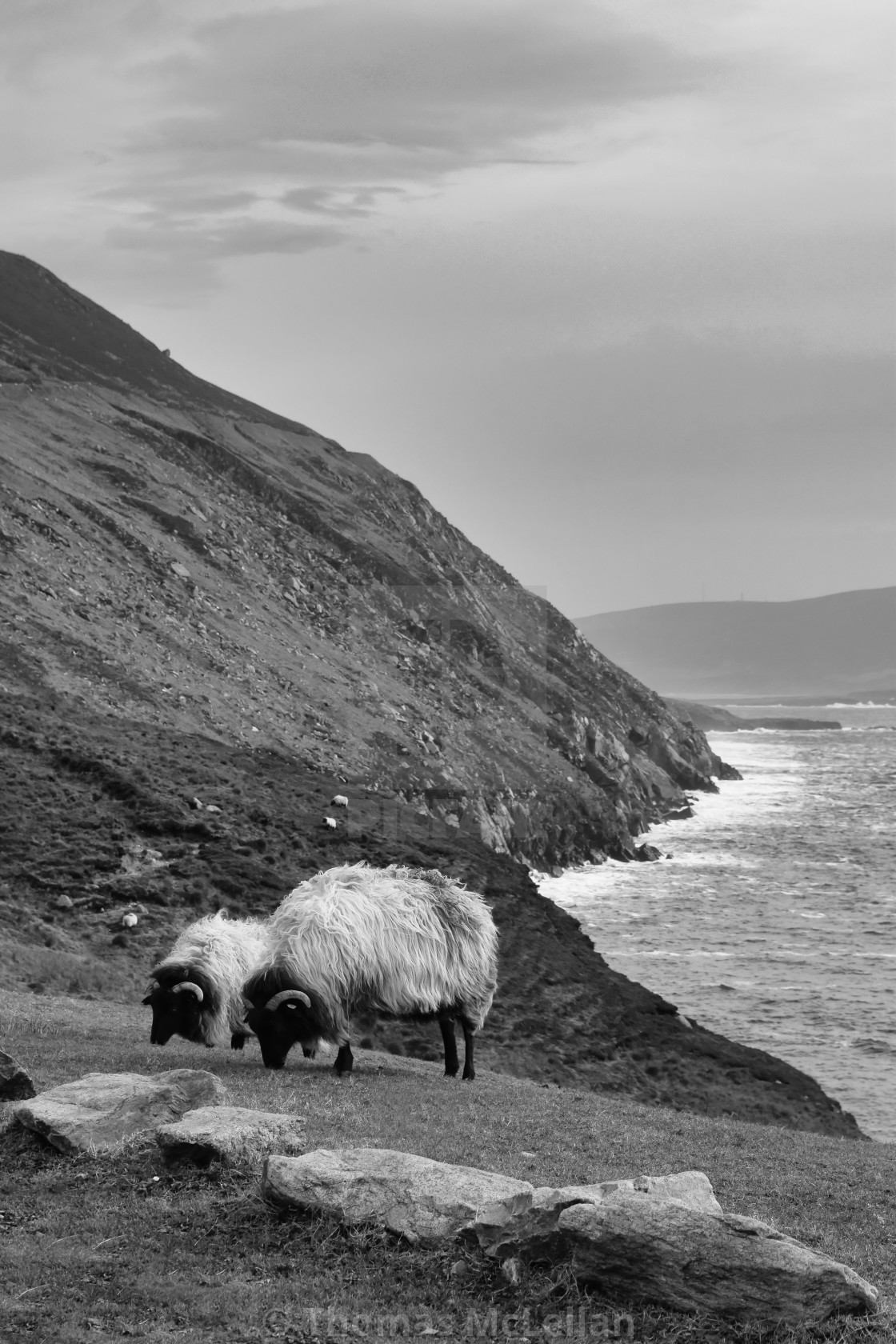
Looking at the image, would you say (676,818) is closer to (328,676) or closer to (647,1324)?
(328,676)

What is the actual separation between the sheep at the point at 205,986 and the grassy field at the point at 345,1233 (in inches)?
139

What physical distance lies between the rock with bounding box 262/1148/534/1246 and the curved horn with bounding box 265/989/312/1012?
29.2ft

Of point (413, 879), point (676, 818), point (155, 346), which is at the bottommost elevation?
point (676, 818)

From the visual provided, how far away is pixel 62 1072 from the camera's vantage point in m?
17.3

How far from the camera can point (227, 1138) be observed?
39.6 feet

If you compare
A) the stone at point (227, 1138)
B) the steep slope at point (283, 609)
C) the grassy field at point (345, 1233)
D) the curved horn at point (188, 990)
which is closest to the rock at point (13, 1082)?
the grassy field at point (345, 1233)

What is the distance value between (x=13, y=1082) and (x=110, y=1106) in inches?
82.1

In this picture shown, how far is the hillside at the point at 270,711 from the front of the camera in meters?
36.4

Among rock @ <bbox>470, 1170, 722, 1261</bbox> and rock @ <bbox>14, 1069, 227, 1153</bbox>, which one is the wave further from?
rock @ <bbox>470, 1170, 722, 1261</bbox>

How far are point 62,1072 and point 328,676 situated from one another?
59998 millimetres

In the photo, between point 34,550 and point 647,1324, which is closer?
point 647,1324

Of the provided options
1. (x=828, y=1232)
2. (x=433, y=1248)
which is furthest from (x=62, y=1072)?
(x=828, y=1232)

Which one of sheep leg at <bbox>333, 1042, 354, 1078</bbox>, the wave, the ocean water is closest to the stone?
sheep leg at <bbox>333, 1042, 354, 1078</bbox>

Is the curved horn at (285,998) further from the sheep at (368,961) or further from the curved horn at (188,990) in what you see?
the curved horn at (188,990)
